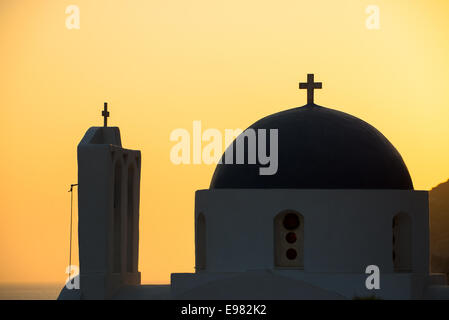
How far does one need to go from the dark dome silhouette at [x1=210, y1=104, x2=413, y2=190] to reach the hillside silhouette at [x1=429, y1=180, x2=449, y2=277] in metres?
64.5

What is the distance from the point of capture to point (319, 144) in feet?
131

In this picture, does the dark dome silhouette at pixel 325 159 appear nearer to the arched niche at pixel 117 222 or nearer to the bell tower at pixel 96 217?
the arched niche at pixel 117 222

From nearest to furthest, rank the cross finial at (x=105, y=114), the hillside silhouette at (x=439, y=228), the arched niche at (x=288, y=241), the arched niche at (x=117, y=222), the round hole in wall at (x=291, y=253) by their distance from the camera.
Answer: the arched niche at (x=288, y=241) → the round hole in wall at (x=291, y=253) → the arched niche at (x=117, y=222) → the cross finial at (x=105, y=114) → the hillside silhouette at (x=439, y=228)

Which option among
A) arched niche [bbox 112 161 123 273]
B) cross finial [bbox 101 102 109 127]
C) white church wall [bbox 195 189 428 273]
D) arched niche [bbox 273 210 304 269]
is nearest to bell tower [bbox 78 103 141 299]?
arched niche [bbox 112 161 123 273]

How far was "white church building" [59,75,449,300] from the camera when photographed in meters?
38.8

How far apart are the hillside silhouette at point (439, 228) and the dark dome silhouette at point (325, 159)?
6448 cm

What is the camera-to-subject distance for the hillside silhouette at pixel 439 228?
10500 cm

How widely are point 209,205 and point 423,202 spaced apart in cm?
640

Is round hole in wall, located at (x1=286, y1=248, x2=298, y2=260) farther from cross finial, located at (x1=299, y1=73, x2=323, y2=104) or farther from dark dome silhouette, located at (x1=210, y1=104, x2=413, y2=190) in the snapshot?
cross finial, located at (x1=299, y1=73, x2=323, y2=104)

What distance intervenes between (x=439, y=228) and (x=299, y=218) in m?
87.3

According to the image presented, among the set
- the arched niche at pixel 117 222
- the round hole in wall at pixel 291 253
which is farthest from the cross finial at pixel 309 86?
the arched niche at pixel 117 222

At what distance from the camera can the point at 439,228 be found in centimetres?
12456
